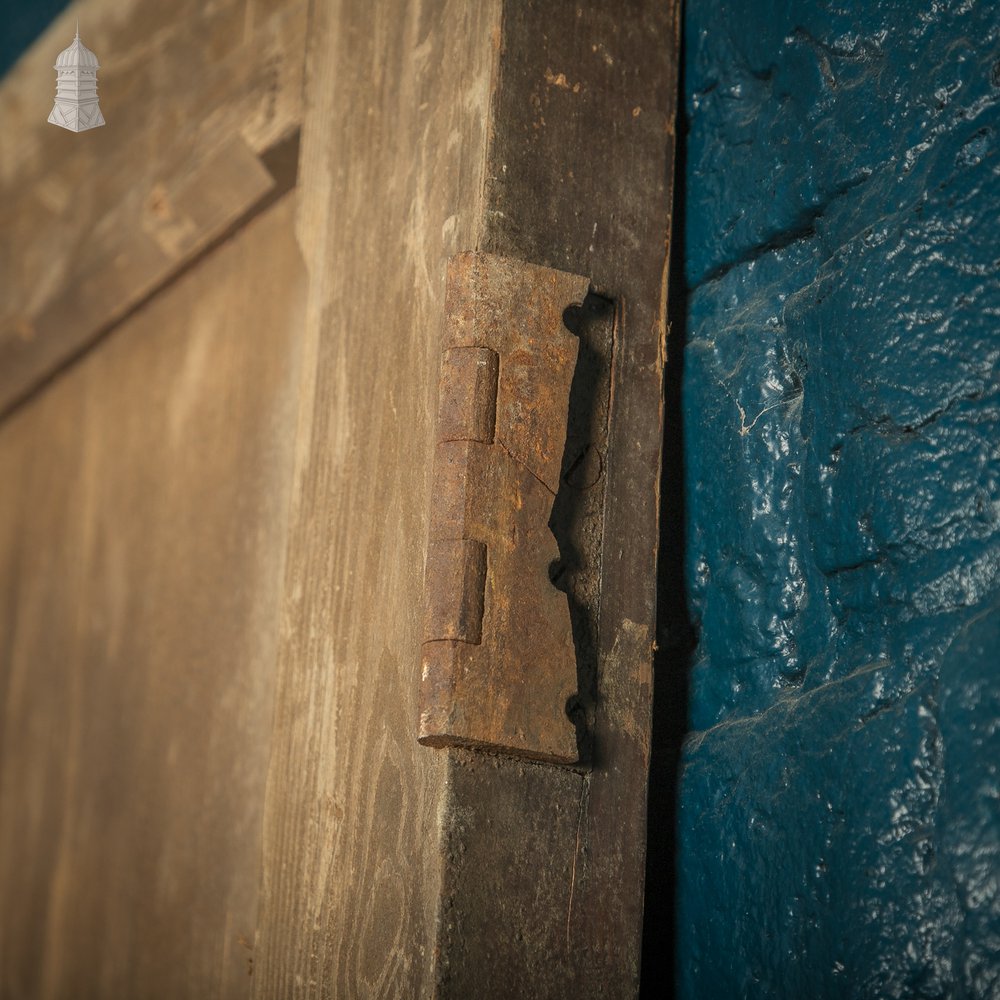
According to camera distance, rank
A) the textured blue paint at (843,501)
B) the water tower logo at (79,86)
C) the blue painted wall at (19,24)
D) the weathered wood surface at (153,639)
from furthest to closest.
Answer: the blue painted wall at (19,24) → the water tower logo at (79,86) → the weathered wood surface at (153,639) → the textured blue paint at (843,501)

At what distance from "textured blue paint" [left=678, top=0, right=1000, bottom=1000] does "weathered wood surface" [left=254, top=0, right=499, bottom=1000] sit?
21 cm

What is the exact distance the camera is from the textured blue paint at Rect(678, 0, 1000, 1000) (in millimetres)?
750

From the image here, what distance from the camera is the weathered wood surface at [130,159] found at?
1.32 m

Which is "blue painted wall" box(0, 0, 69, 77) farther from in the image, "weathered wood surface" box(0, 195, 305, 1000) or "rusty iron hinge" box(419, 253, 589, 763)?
"rusty iron hinge" box(419, 253, 589, 763)

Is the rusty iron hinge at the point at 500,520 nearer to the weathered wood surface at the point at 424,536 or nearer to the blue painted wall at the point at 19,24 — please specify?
the weathered wood surface at the point at 424,536

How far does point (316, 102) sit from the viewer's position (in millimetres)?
1166

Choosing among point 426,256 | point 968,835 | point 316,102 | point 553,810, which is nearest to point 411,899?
point 553,810

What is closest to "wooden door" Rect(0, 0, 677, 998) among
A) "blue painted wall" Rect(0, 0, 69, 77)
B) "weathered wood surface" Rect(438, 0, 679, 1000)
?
"weathered wood surface" Rect(438, 0, 679, 1000)

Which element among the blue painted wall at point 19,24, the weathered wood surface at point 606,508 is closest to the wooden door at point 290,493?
the weathered wood surface at point 606,508

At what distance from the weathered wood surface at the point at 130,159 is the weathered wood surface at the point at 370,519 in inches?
8.9

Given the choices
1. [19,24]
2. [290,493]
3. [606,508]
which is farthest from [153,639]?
[19,24]

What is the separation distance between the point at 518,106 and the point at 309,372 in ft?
1.00

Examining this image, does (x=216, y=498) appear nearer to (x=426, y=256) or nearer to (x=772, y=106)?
(x=426, y=256)

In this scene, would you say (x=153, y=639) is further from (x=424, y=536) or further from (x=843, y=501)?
(x=843, y=501)
